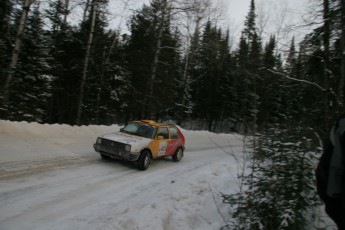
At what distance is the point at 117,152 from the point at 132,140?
70 centimetres

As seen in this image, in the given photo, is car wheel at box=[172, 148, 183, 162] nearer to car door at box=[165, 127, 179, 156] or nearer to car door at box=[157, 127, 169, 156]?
car door at box=[165, 127, 179, 156]

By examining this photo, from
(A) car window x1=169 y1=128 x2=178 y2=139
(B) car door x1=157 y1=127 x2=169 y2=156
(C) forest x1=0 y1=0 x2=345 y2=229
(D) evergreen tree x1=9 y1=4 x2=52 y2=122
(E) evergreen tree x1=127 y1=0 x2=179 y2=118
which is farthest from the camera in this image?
(E) evergreen tree x1=127 y1=0 x2=179 y2=118

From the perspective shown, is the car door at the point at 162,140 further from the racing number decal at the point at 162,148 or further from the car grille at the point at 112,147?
the car grille at the point at 112,147

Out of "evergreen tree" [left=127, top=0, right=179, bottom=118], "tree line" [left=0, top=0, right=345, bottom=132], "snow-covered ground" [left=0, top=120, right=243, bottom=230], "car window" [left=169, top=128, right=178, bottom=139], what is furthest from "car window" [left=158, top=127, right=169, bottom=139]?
"evergreen tree" [left=127, top=0, right=179, bottom=118]

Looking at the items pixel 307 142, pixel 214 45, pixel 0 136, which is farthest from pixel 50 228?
pixel 214 45

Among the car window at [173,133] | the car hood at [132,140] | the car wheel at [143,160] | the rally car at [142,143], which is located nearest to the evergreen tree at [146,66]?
the car window at [173,133]

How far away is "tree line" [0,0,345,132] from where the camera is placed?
1456 centimetres

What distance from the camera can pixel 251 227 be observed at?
517 centimetres

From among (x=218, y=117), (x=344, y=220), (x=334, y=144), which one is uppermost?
(x=218, y=117)

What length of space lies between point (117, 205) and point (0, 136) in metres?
7.12

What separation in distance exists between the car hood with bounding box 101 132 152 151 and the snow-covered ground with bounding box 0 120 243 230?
0.83 m

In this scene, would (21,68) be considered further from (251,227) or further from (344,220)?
(344,220)

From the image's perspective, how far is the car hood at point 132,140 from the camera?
35.5 feet

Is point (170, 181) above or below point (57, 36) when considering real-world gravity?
below
